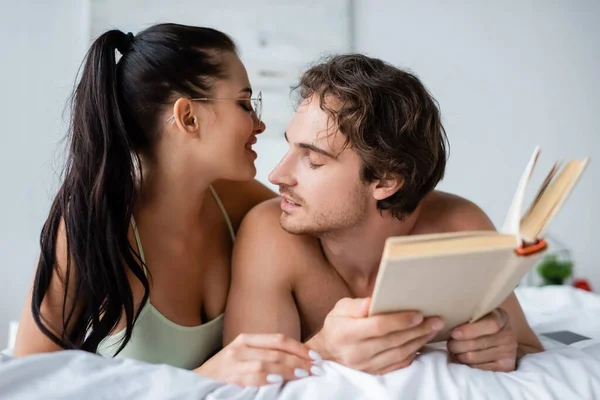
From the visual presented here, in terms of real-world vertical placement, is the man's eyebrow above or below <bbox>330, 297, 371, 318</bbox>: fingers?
above

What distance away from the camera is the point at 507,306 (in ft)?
4.42

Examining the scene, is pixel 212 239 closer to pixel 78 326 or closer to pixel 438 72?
pixel 78 326

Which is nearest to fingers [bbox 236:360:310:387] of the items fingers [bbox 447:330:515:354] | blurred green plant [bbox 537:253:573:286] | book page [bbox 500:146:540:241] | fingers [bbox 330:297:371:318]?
fingers [bbox 330:297:371:318]

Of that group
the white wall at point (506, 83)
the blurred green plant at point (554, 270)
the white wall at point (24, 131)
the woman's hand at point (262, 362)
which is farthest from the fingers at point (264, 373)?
the white wall at point (506, 83)

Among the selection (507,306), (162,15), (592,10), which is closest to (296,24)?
(162,15)

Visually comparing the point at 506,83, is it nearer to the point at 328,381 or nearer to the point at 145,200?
the point at 145,200

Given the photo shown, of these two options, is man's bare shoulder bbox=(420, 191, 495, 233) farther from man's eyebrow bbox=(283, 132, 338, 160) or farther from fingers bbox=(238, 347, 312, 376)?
fingers bbox=(238, 347, 312, 376)

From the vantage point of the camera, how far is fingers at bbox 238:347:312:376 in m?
0.99

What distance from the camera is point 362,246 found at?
1430 millimetres

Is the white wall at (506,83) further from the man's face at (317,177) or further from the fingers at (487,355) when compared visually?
the fingers at (487,355)

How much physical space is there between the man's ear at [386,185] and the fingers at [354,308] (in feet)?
1.31

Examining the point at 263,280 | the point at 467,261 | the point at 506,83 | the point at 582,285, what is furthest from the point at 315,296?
the point at 506,83

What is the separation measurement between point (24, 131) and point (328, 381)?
2.48 metres

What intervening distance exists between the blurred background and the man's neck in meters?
1.89
